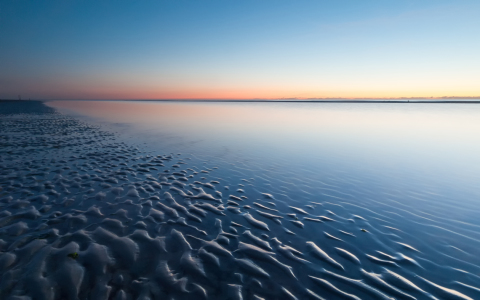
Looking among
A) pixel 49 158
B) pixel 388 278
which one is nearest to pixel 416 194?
pixel 388 278

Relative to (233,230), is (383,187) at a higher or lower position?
lower

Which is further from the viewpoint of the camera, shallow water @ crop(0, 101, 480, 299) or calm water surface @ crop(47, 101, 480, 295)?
calm water surface @ crop(47, 101, 480, 295)

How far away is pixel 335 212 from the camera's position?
8.53 metres

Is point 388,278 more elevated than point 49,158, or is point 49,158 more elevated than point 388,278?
point 49,158

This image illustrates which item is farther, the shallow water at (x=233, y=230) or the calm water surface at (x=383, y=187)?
the calm water surface at (x=383, y=187)

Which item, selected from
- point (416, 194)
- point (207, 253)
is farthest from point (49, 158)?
point (416, 194)

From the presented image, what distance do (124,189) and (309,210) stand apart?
7.82 metres

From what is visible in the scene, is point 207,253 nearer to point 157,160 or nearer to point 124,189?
point 124,189

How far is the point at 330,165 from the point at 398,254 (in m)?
9.10

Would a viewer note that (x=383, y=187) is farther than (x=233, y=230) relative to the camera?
Yes

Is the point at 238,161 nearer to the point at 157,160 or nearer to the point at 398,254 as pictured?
the point at 157,160

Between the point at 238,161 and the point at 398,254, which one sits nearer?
the point at 398,254

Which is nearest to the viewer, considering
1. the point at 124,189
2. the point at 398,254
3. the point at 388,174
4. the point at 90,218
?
the point at 398,254

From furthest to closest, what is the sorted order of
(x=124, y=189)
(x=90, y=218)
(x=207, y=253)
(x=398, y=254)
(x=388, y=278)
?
(x=124, y=189)
(x=90, y=218)
(x=398, y=254)
(x=207, y=253)
(x=388, y=278)
